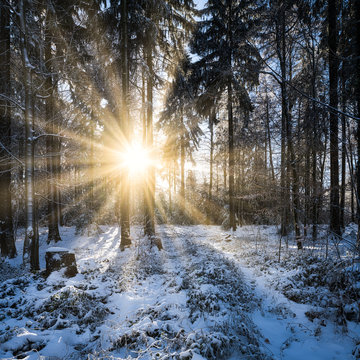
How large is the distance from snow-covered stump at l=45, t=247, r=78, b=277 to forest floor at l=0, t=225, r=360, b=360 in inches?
7.6

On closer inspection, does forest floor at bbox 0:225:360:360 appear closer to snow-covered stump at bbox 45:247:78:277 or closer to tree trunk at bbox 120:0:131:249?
snow-covered stump at bbox 45:247:78:277

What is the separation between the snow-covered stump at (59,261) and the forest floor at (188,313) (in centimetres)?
19

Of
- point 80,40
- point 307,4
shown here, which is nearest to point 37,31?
point 80,40

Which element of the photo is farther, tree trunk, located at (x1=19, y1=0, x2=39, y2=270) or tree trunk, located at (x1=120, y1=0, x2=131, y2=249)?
tree trunk, located at (x1=120, y1=0, x2=131, y2=249)

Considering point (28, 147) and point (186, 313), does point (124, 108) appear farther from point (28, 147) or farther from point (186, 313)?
point (186, 313)

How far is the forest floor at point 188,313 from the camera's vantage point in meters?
2.82

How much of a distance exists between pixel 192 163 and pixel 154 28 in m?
13.0

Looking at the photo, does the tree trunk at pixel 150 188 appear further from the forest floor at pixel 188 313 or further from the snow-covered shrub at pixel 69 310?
the snow-covered shrub at pixel 69 310

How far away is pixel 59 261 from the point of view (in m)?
4.90

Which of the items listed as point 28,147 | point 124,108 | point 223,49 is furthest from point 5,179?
point 223,49

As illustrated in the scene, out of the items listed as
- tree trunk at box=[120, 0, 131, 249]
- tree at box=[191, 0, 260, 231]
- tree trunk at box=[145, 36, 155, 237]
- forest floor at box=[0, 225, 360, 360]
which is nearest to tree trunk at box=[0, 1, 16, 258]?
forest floor at box=[0, 225, 360, 360]

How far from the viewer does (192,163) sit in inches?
797

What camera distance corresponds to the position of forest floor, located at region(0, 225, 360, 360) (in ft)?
9.24

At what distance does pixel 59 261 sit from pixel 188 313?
343 centimetres
